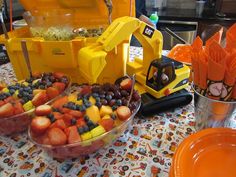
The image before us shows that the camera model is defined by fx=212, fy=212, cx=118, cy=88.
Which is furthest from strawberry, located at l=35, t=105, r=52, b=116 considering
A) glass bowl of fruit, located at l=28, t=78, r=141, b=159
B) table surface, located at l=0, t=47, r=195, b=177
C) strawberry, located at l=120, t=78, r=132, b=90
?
strawberry, located at l=120, t=78, r=132, b=90

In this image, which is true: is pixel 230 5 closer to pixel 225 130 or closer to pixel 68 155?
pixel 225 130

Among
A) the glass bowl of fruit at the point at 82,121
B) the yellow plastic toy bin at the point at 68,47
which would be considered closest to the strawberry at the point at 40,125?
the glass bowl of fruit at the point at 82,121

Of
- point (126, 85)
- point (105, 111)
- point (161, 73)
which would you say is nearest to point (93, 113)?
point (105, 111)

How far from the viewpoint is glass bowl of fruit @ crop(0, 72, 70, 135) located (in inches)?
21.5

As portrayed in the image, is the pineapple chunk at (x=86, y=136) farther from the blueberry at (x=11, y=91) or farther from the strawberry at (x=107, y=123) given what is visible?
the blueberry at (x=11, y=91)

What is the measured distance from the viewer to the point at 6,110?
21.2 inches

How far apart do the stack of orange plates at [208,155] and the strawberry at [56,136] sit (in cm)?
23

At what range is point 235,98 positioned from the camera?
47 centimetres

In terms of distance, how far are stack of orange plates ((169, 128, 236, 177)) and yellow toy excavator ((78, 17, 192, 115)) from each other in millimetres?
201

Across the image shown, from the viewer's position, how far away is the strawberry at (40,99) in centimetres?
58

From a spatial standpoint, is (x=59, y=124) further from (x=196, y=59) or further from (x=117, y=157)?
(x=196, y=59)

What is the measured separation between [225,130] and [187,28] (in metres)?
1.67

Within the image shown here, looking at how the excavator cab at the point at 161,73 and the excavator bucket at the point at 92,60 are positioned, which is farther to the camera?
the excavator cab at the point at 161,73

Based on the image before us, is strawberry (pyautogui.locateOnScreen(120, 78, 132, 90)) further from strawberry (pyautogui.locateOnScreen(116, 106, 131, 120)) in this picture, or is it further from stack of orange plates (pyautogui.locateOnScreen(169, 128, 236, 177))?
stack of orange plates (pyautogui.locateOnScreen(169, 128, 236, 177))
